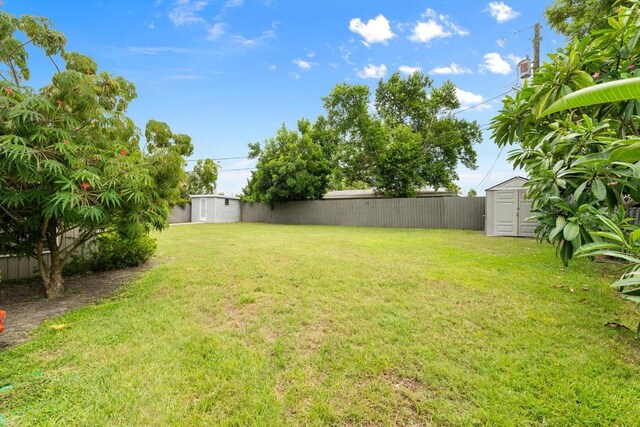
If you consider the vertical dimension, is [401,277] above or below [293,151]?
below

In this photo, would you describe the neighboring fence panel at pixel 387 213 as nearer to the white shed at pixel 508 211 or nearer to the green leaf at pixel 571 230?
the white shed at pixel 508 211

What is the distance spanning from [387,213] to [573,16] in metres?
8.90

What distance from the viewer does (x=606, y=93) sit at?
483 millimetres

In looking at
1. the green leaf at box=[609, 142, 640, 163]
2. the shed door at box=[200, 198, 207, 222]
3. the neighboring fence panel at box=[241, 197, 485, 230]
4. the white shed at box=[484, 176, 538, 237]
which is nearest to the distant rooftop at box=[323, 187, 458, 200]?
the neighboring fence panel at box=[241, 197, 485, 230]

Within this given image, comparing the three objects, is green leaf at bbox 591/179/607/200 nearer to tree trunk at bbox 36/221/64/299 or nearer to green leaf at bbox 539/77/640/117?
green leaf at bbox 539/77/640/117

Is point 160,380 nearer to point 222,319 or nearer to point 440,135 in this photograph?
point 222,319

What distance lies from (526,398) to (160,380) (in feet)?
8.08

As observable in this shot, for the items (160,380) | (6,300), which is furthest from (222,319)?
(6,300)

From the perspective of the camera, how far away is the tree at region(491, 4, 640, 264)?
1704mm

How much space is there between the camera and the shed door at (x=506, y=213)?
899 centimetres

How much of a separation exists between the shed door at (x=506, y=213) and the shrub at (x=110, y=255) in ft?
32.6

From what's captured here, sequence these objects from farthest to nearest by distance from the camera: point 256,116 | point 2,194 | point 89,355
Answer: point 256,116, point 2,194, point 89,355

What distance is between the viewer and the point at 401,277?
438 cm

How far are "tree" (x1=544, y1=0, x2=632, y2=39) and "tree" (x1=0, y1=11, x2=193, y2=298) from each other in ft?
28.1
